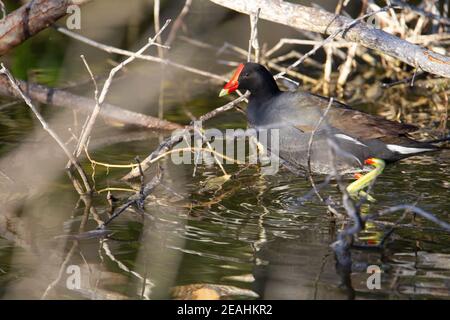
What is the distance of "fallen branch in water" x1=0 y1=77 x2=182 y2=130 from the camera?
6.05 meters

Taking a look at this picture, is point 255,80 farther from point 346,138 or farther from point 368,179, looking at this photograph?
point 368,179

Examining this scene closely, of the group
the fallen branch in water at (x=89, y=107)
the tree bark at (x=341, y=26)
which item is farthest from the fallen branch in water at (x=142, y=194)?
the fallen branch in water at (x=89, y=107)

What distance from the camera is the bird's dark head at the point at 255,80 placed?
16.8 feet

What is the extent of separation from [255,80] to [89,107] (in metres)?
1.47

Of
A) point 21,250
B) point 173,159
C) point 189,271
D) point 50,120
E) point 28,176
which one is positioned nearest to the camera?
point 189,271

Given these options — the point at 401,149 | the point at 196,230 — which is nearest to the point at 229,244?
the point at 196,230

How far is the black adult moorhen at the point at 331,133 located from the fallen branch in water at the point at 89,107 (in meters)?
1.22

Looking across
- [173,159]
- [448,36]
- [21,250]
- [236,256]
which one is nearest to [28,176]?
[173,159]

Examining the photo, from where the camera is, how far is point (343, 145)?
15.6 ft

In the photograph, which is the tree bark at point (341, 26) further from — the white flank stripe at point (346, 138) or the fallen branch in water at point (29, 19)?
the fallen branch in water at point (29, 19)

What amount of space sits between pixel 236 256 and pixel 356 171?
131 cm

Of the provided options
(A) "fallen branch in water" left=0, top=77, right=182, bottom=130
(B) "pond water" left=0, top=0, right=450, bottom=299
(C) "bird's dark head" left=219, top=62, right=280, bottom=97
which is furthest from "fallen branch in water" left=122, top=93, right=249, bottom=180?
(A) "fallen branch in water" left=0, top=77, right=182, bottom=130

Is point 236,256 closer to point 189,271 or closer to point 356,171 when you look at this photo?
point 189,271

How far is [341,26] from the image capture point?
491 centimetres
